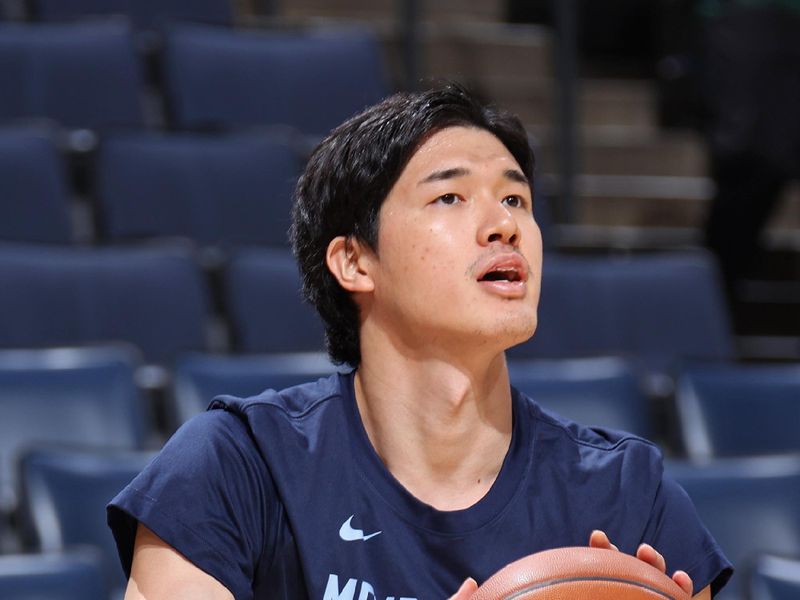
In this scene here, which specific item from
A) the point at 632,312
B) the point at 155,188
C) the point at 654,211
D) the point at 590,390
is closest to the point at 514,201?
the point at 590,390

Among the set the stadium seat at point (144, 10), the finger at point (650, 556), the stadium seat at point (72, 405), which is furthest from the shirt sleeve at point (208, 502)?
the stadium seat at point (144, 10)

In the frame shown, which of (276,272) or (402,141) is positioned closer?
(402,141)

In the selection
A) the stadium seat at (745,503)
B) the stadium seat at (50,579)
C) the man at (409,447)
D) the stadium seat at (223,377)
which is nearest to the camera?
the man at (409,447)

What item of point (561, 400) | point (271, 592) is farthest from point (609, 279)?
point (271, 592)

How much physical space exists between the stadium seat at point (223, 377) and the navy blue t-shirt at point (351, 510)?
24.6 inches

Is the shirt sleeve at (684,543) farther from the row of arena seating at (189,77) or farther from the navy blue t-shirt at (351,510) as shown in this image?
the row of arena seating at (189,77)

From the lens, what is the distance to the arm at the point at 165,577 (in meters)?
0.95

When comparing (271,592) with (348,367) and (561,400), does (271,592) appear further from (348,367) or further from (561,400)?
(561,400)

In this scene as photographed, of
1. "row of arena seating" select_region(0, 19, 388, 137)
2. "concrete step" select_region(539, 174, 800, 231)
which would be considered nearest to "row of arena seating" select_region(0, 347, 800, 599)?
"row of arena seating" select_region(0, 19, 388, 137)

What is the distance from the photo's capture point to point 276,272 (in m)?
1.98

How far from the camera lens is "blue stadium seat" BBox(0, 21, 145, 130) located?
7.80 ft

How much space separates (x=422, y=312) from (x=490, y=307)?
0.18ft

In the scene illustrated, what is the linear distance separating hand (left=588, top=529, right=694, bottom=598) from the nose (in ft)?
0.71

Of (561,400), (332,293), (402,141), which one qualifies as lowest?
(561,400)
